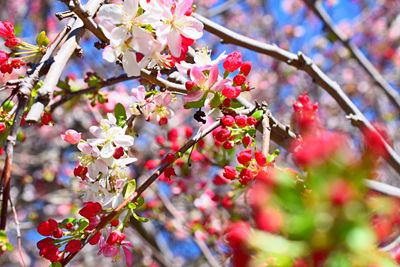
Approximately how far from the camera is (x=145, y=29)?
1.47 metres

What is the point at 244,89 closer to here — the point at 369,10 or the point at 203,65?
the point at 203,65

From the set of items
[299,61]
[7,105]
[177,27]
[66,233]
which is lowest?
[66,233]

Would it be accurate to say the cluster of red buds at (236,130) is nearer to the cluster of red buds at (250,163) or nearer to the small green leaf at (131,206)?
the cluster of red buds at (250,163)

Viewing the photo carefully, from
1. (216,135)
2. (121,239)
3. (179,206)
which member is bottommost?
(179,206)

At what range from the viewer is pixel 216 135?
155 centimetres

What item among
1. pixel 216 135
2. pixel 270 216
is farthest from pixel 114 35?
pixel 270 216

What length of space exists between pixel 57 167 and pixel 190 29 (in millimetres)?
3386

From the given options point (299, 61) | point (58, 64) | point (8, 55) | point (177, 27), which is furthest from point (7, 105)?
point (299, 61)

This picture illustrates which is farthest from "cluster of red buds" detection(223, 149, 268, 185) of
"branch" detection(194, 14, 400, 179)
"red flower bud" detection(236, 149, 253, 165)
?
"branch" detection(194, 14, 400, 179)

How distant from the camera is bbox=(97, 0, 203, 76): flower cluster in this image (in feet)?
4.75

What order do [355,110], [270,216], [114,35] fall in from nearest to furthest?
[270,216] → [114,35] → [355,110]

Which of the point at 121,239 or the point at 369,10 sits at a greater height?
the point at 369,10

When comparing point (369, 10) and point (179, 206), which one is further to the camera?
point (369, 10)

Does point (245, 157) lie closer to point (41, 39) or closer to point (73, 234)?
point (73, 234)
